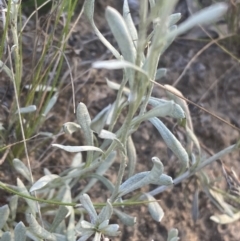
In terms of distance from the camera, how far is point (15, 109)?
41.2 inches

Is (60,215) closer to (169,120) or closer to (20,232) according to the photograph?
(20,232)

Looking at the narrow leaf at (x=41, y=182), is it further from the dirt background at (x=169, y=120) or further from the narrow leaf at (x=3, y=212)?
the dirt background at (x=169, y=120)

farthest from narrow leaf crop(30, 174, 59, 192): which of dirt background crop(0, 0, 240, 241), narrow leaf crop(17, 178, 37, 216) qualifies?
dirt background crop(0, 0, 240, 241)

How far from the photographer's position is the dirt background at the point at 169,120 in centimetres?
114

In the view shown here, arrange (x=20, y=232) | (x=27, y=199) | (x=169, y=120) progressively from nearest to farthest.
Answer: (x=20, y=232)
(x=27, y=199)
(x=169, y=120)

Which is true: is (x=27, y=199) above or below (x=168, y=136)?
below

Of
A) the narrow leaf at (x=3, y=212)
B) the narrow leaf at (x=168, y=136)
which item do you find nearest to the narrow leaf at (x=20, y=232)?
the narrow leaf at (x=3, y=212)

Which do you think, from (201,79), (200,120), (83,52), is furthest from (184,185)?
(83,52)

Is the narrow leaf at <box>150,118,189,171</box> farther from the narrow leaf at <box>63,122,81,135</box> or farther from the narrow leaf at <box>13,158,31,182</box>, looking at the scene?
the narrow leaf at <box>13,158,31,182</box>

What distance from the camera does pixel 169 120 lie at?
4.08ft

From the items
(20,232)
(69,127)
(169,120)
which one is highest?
(69,127)

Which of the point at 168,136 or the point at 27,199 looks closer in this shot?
the point at 168,136

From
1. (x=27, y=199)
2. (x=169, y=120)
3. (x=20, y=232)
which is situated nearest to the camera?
(x=20, y=232)

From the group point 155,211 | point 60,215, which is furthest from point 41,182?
point 155,211
